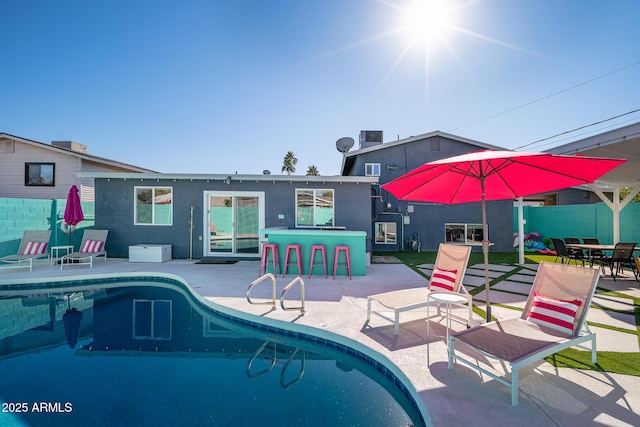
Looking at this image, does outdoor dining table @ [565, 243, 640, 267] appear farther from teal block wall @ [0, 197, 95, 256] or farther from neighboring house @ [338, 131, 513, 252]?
teal block wall @ [0, 197, 95, 256]

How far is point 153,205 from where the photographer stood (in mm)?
10273

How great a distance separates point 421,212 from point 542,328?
433 inches

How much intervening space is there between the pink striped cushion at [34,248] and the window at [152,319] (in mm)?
5356

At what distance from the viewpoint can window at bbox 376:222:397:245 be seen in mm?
13922

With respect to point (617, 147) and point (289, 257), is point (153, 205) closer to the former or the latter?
point (289, 257)

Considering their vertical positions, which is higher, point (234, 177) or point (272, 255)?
point (234, 177)

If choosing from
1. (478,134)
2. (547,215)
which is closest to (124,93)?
(478,134)

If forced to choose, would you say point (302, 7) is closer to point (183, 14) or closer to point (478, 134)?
point (183, 14)

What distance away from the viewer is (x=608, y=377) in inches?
110

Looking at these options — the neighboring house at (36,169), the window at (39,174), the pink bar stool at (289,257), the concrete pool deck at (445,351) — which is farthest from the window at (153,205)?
the window at (39,174)

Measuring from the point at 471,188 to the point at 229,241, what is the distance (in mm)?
8321

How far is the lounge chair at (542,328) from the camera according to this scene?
8.58 ft

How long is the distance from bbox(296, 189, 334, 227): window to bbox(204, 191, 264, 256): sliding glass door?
1.46 meters

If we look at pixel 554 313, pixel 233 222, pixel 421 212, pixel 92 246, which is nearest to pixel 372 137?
pixel 421 212
